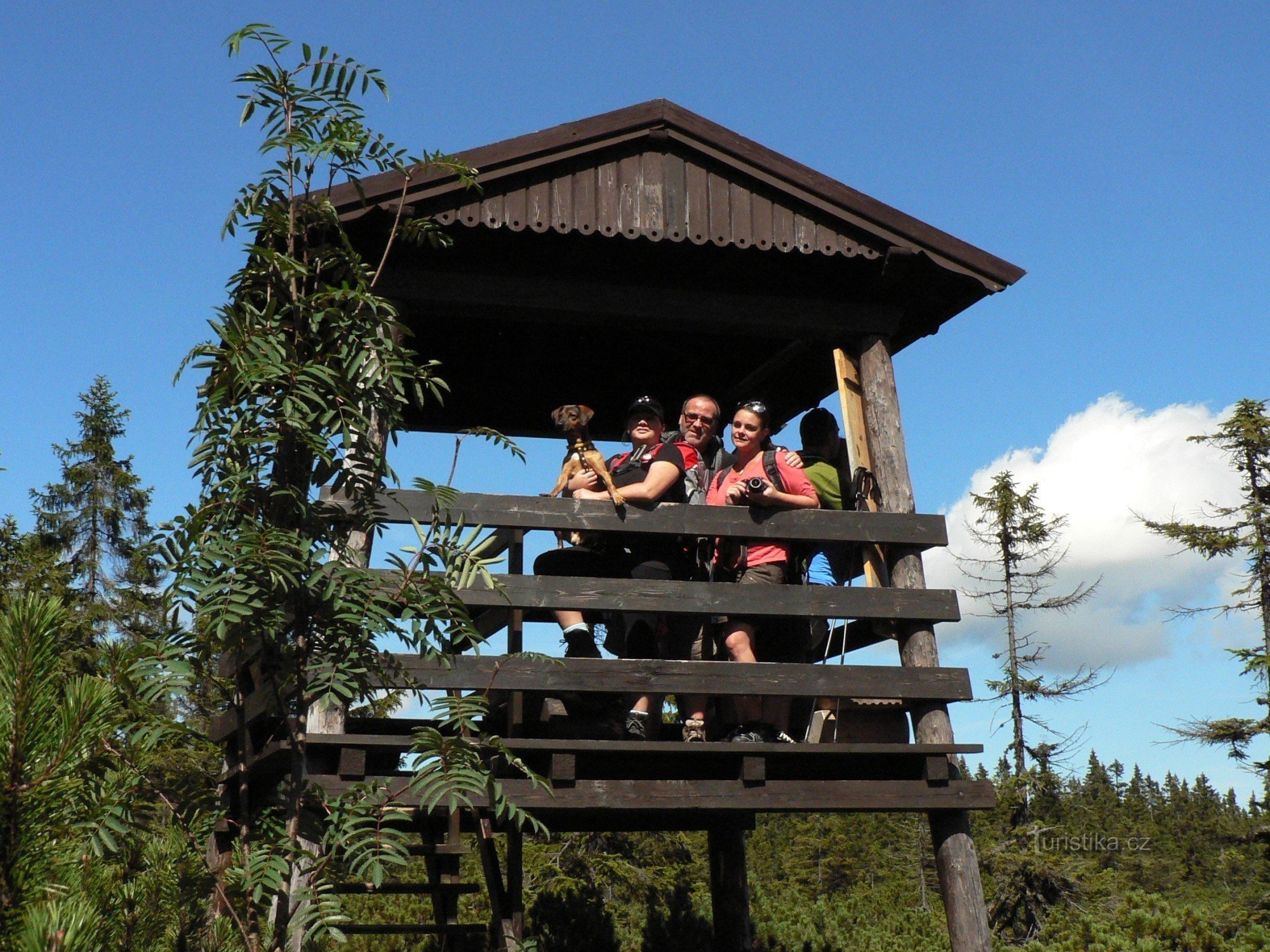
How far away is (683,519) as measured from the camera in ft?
23.8

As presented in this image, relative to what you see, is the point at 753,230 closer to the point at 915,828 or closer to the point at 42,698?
the point at 42,698

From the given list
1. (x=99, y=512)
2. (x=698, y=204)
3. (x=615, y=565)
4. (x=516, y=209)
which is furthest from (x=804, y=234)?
(x=99, y=512)

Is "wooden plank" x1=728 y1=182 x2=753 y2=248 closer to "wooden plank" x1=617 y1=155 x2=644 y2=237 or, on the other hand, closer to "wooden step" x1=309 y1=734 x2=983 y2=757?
"wooden plank" x1=617 y1=155 x2=644 y2=237

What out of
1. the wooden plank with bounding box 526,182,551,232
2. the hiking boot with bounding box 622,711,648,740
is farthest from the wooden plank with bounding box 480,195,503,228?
the hiking boot with bounding box 622,711,648,740

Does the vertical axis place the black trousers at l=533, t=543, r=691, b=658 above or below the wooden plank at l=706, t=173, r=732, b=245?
below

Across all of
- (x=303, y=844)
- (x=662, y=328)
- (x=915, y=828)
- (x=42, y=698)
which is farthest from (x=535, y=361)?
(x=915, y=828)

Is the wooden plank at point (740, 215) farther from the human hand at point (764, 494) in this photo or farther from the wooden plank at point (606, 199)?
the human hand at point (764, 494)

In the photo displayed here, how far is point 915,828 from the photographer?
1649 inches

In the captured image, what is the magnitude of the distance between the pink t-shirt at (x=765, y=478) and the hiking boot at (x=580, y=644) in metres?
1.12

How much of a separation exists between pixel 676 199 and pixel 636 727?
3.41 meters

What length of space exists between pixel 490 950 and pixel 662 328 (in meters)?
4.58

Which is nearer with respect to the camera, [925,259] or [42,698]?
[42,698]

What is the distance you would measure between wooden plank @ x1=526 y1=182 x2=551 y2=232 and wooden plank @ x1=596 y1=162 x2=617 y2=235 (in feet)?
1.05

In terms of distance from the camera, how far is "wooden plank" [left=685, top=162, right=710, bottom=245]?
26.3ft
